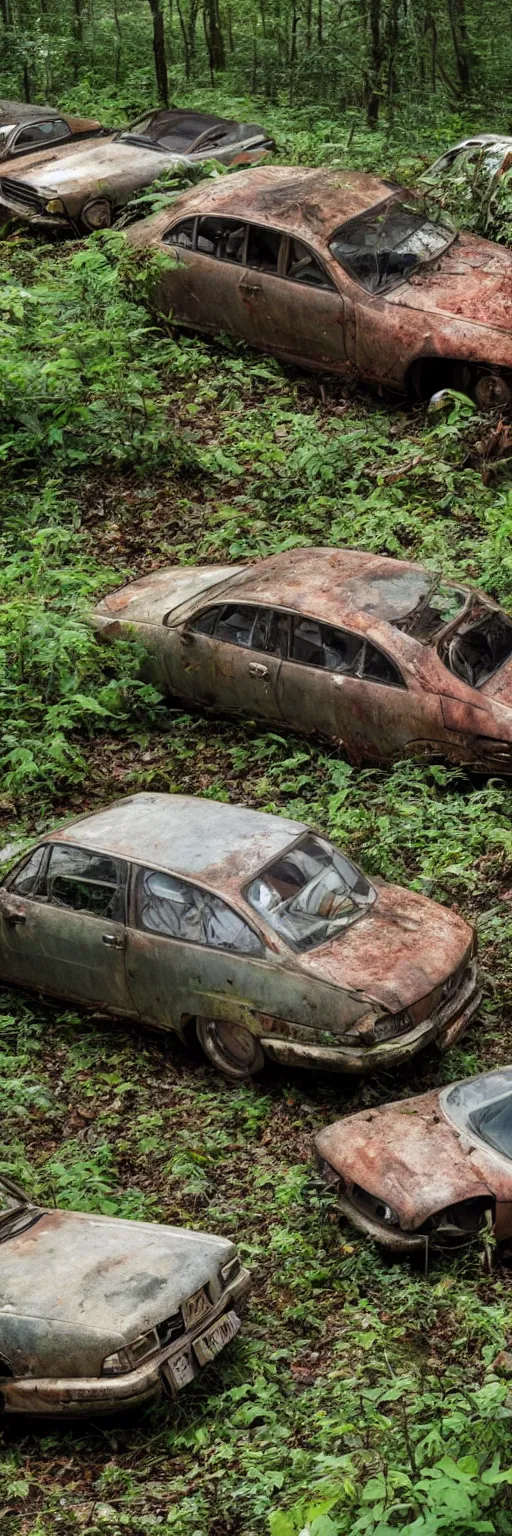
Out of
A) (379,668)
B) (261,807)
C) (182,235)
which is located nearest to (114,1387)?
(261,807)

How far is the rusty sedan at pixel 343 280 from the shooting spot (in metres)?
12.3

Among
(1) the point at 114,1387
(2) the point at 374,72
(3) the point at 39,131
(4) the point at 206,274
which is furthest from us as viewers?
(2) the point at 374,72

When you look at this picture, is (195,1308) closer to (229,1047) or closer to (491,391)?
(229,1047)

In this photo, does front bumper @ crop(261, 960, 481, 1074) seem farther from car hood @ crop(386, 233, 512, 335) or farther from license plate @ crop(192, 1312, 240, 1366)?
car hood @ crop(386, 233, 512, 335)

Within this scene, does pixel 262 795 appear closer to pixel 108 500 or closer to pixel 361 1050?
pixel 361 1050

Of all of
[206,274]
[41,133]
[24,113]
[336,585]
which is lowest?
[336,585]

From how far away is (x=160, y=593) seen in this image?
11156 millimetres

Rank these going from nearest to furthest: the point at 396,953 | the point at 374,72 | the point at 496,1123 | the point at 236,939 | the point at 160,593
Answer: the point at 496,1123 < the point at 396,953 < the point at 236,939 < the point at 160,593 < the point at 374,72

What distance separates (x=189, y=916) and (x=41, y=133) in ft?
43.9

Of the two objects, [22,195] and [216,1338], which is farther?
[22,195]

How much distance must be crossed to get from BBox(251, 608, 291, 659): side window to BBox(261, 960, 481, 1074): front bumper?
2983 mm

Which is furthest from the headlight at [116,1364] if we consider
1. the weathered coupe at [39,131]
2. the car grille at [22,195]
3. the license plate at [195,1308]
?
the weathered coupe at [39,131]

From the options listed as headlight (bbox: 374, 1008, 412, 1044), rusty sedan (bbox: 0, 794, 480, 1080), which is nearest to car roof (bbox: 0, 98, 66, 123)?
rusty sedan (bbox: 0, 794, 480, 1080)

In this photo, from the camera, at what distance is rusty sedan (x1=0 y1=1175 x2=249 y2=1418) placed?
5797 millimetres
